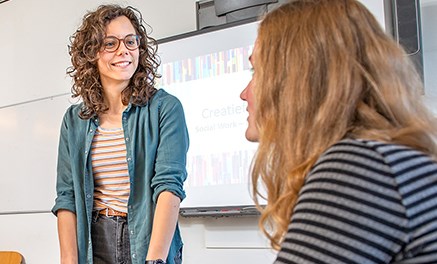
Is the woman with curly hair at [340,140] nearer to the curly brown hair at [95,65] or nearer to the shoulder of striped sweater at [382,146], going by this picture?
the shoulder of striped sweater at [382,146]

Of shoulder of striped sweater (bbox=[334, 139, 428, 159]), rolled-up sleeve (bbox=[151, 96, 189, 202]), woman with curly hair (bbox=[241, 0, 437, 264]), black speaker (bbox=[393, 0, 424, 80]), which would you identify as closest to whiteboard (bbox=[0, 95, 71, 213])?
rolled-up sleeve (bbox=[151, 96, 189, 202])

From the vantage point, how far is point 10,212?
3305 millimetres

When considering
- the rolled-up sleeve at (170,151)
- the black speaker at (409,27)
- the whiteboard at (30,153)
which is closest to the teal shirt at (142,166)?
the rolled-up sleeve at (170,151)

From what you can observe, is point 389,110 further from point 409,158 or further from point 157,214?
point 157,214

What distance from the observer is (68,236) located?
1539mm

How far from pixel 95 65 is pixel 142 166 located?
37cm

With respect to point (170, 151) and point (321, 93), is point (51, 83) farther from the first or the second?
point (321, 93)

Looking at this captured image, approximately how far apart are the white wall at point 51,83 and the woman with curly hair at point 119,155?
974mm

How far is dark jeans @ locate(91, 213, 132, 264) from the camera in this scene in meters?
1.44

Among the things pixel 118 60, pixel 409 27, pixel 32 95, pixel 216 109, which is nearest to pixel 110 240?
pixel 118 60

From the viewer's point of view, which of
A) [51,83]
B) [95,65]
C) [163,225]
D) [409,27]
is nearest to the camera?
[163,225]

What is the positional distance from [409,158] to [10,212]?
3107 millimetres

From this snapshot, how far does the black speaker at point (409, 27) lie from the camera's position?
193 cm

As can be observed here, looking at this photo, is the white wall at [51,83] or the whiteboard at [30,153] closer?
the white wall at [51,83]
